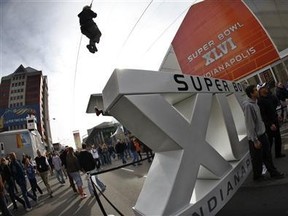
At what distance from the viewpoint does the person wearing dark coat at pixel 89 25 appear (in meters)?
6.64

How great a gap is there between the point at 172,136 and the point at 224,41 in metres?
17.4

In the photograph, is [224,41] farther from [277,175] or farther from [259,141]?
[277,175]

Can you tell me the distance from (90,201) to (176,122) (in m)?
5.73

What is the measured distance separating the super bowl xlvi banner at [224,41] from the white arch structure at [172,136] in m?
15.0

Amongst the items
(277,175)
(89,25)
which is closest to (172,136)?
(277,175)

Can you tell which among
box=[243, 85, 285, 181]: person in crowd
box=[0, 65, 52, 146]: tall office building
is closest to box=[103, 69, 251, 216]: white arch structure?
box=[243, 85, 285, 181]: person in crowd

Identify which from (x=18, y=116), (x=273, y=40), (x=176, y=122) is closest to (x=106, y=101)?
(x=176, y=122)

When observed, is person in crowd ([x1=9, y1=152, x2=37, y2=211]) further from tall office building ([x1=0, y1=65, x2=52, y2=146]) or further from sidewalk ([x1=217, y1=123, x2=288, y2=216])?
tall office building ([x1=0, y1=65, x2=52, y2=146])

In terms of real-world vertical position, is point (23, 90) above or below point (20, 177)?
above

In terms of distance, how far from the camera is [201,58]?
21.4 metres

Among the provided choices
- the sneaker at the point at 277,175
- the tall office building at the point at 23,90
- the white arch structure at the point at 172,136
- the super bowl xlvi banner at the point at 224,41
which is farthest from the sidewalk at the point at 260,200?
the tall office building at the point at 23,90

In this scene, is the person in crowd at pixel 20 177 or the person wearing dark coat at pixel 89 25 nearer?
the person wearing dark coat at pixel 89 25

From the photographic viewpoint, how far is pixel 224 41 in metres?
19.2

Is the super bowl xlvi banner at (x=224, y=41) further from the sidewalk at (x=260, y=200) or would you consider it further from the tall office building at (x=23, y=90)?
the tall office building at (x=23, y=90)
